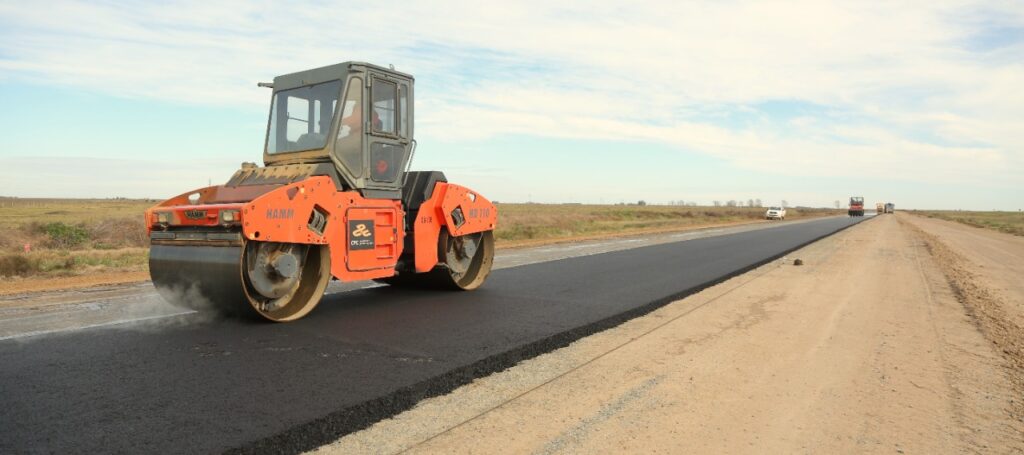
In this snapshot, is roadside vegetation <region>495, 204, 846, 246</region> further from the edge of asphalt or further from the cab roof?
the edge of asphalt

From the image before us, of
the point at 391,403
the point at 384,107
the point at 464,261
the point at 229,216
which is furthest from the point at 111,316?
the point at 391,403

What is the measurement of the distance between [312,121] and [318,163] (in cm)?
66

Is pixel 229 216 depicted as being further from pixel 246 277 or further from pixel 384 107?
pixel 384 107

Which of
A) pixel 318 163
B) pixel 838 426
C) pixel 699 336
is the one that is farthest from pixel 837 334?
pixel 318 163

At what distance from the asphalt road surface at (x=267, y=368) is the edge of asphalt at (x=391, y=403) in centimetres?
1

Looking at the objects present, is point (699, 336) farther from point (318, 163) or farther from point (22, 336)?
point (22, 336)

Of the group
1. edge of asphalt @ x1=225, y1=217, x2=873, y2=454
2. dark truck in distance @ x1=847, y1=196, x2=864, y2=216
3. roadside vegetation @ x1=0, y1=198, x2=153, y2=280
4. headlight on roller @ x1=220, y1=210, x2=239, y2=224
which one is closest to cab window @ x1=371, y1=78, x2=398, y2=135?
headlight on roller @ x1=220, y1=210, x2=239, y2=224

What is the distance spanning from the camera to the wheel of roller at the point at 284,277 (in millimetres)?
6090

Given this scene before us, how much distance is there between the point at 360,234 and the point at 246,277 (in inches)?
56.7

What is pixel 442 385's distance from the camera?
446 cm

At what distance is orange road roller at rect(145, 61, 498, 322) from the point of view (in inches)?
236

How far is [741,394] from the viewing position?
4473mm

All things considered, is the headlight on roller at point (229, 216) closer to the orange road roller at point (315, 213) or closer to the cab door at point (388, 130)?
the orange road roller at point (315, 213)

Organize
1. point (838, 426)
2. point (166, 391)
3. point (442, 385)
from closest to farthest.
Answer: point (838, 426) → point (166, 391) → point (442, 385)
